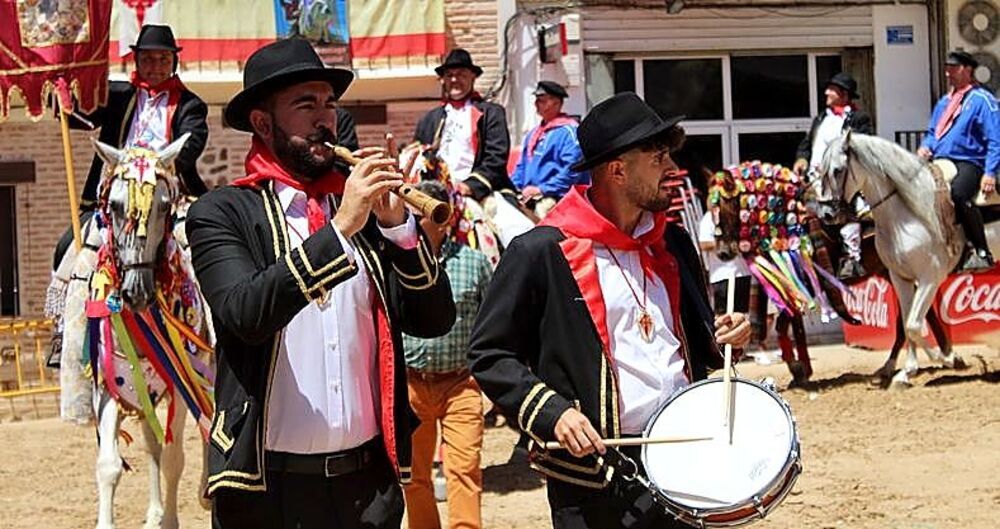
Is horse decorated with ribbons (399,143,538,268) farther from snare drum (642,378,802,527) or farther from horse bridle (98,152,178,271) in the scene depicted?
snare drum (642,378,802,527)

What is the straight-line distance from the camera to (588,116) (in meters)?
4.54

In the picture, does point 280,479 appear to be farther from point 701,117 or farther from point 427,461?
point 701,117

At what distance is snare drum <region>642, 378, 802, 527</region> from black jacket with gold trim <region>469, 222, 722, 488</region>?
0.22 metres

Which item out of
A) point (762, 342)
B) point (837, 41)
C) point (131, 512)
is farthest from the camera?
point (837, 41)

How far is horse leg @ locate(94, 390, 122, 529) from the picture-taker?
8.03 metres

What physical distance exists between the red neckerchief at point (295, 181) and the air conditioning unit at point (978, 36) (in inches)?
620

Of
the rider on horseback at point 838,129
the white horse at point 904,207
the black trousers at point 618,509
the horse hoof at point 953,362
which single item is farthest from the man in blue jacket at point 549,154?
the black trousers at point 618,509

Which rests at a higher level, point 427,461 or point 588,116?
point 588,116

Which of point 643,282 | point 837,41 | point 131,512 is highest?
point 837,41

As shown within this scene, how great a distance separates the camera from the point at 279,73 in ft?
13.5

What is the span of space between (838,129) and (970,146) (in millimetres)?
2081

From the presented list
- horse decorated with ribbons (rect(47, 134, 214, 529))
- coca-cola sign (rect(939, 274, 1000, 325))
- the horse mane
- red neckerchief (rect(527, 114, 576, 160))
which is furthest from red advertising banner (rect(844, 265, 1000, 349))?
horse decorated with ribbons (rect(47, 134, 214, 529))

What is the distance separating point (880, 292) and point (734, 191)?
3729 mm

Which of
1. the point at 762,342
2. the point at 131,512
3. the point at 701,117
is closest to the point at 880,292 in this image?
the point at 762,342
